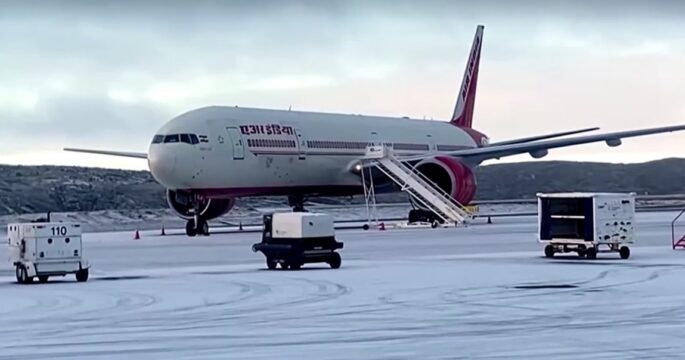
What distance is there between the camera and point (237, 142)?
44969mm

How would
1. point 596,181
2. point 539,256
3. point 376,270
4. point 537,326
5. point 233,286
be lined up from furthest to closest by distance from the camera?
point 596,181 < point 539,256 < point 376,270 < point 233,286 < point 537,326

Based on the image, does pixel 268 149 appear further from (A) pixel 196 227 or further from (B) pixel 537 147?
(B) pixel 537 147

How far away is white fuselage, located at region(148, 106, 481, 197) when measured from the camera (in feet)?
143

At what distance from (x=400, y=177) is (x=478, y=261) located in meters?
22.5

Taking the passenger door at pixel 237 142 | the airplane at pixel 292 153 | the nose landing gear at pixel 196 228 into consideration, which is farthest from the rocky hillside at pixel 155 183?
the nose landing gear at pixel 196 228

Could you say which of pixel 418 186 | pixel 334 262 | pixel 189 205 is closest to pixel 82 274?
pixel 334 262

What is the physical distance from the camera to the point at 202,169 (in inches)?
1709

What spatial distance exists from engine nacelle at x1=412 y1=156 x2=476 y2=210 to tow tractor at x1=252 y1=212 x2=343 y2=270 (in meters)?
22.7

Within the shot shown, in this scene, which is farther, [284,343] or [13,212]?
[13,212]

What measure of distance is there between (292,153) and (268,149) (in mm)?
1653

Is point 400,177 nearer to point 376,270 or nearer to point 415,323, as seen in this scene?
point 376,270

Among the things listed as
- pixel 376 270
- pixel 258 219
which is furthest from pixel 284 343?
pixel 258 219

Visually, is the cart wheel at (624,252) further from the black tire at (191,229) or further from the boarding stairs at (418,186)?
the black tire at (191,229)

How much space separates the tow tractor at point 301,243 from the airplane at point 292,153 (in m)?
18.3
